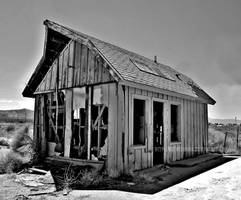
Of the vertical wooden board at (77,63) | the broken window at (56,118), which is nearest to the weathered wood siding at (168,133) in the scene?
the vertical wooden board at (77,63)

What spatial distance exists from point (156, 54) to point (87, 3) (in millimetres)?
7348

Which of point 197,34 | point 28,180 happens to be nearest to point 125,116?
point 28,180

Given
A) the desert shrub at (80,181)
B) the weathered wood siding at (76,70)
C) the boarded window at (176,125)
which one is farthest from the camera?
the boarded window at (176,125)

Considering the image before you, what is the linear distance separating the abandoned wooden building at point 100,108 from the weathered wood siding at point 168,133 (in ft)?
0.10

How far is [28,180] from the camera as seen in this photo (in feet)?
23.6

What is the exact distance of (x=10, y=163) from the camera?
863 centimetres

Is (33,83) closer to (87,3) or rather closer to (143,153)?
(87,3)

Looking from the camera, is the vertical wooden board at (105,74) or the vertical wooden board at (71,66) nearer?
the vertical wooden board at (105,74)

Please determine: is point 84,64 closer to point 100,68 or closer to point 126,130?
point 100,68

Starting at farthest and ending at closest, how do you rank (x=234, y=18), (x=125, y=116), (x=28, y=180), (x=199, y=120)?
(x=199, y=120) → (x=234, y=18) → (x=125, y=116) → (x=28, y=180)

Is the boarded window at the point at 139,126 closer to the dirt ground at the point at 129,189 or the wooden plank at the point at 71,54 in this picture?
the dirt ground at the point at 129,189

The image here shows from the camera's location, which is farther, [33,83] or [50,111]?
[33,83]

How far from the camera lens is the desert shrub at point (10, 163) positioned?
27.4 ft

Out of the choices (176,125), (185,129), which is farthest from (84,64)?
(185,129)
